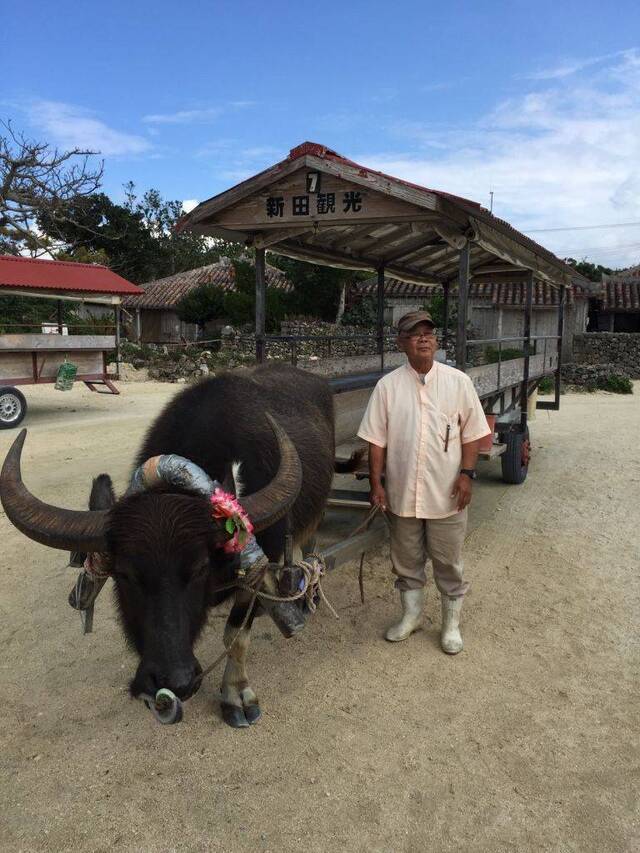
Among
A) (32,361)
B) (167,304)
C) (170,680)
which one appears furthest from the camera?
(167,304)

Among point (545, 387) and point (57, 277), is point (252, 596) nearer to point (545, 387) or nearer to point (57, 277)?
point (57, 277)

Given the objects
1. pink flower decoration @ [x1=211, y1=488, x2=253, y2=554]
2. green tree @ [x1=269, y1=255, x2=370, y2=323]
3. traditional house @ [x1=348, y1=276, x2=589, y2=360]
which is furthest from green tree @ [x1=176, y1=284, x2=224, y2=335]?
pink flower decoration @ [x1=211, y1=488, x2=253, y2=554]

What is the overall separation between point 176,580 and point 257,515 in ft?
1.21

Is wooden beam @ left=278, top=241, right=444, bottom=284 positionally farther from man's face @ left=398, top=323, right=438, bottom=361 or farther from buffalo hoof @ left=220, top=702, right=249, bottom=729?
buffalo hoof @ left=220, top=702, right=249, bottom=729

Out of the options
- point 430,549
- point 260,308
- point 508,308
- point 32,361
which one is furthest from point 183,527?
point 508,308

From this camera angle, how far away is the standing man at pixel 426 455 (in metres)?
3.34

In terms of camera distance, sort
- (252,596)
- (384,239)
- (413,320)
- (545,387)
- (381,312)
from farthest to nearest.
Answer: (545,387) → (381,312) → (384,239) → (413,320) → (252,596)

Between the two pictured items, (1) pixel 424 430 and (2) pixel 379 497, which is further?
(2) pixel 379 497

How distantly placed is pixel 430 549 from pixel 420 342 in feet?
3.86

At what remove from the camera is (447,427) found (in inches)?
132

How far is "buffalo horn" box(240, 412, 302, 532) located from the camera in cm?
229

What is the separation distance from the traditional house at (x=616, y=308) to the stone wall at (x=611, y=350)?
9.01 feet

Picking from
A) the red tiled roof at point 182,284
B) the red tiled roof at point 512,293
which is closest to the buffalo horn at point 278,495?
the red tiled roof at point 512,293

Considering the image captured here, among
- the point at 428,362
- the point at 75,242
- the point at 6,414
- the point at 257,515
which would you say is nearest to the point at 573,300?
the point at 6,414
